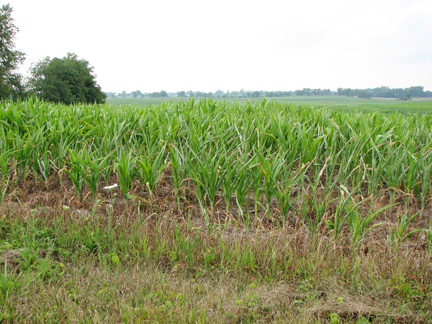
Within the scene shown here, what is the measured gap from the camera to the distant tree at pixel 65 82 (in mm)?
31922

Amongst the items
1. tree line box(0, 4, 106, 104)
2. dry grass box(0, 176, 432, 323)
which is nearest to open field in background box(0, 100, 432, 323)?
dry grass box(0, 176, 432, 323)

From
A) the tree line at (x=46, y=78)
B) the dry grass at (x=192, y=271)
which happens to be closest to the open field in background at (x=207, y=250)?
the dry grass at (x=192, y=271)

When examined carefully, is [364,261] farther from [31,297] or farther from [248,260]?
[31,297]

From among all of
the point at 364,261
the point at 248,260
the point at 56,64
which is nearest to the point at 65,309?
the point at 248,260

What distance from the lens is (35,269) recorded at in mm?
2527

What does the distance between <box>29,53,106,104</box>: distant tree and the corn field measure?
2671cm

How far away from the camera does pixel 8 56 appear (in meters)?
28.1

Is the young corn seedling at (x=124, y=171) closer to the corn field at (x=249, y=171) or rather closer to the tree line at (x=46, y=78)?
the corn field at (x=249, y=171)

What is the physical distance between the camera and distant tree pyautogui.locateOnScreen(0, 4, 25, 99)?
27688 mm

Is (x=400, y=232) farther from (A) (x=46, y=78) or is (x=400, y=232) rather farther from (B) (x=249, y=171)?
(A) (x=46, y=78)

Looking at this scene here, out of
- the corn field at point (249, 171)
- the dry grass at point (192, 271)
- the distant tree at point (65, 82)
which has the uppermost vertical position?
the distant tree at point (65, 82)

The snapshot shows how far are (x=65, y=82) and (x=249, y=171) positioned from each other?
3298 centimetres

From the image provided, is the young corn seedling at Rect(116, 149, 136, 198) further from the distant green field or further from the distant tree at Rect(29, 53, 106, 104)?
the distant tree at Rect(29, 53, 106, 104)

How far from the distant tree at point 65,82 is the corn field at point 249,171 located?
26.7 m
